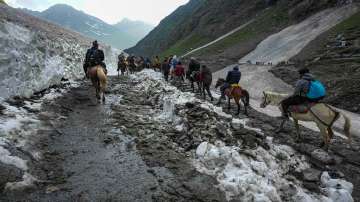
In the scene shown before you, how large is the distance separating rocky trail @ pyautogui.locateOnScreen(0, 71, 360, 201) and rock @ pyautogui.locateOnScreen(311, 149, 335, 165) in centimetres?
3

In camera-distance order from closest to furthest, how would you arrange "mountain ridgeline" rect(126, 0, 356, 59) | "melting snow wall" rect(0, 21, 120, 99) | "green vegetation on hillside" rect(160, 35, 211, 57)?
"melting snow wall" rect(0, 21, 120, 99) → "mountain ridgeline" rect(126, 0, 356, 59) → "green vegetation on hillside" rect(160, 35, 211, 57)

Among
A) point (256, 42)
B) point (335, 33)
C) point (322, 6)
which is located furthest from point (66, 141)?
point (322, 6)

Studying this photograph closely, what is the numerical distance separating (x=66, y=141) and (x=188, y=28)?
12709 centimetres

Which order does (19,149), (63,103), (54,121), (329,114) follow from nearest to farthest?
(19,149), (329,114), (54,121), (63,103)

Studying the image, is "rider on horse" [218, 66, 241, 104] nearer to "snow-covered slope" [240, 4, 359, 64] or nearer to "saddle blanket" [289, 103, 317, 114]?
"saddle blanket" [289, 103, 317, 114]

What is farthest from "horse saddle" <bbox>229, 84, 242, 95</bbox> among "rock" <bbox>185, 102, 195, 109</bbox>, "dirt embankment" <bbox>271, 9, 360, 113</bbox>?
"dirt embankment" <bbox>271, 9, 360, 113</bbox>

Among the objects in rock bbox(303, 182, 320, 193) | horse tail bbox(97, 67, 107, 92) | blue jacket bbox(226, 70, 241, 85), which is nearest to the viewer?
rock bbox(303, 182, 320, 193)

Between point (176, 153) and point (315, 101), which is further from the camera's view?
point (315, 101)

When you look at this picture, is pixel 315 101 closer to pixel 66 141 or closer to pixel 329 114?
pixel 329 114

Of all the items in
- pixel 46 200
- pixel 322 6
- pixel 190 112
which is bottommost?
pixel 46 200

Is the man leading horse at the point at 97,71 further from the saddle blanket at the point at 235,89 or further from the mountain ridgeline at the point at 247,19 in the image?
the mountain ridgeline at the point at 247,19

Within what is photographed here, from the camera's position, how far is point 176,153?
10.7 meters

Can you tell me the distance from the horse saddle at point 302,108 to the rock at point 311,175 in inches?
110

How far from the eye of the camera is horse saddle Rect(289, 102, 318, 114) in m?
12.3
